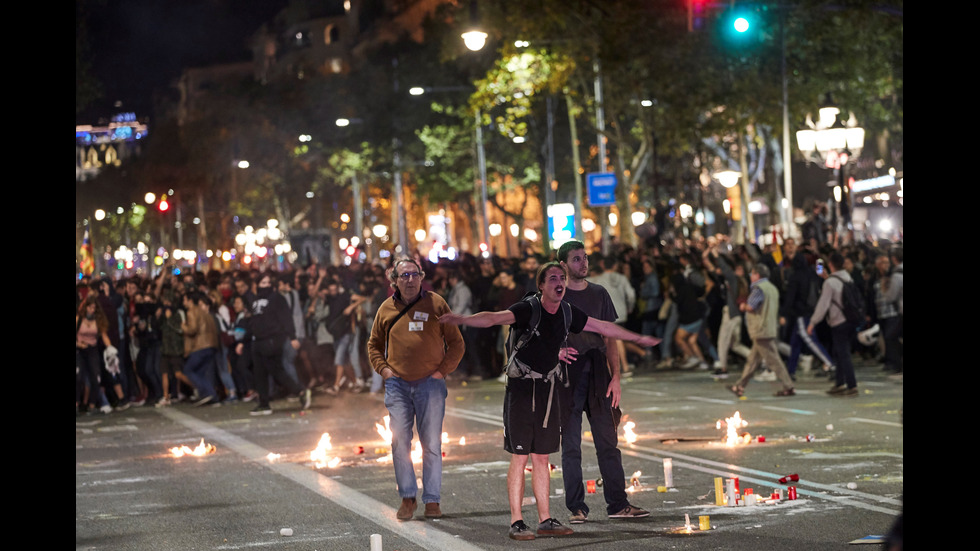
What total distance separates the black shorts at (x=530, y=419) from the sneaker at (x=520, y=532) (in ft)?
1.42

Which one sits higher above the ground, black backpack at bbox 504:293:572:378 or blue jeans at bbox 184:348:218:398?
black backpack at bbox 504:293:572:378

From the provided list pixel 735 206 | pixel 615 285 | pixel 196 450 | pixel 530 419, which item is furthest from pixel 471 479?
pixel 735 206

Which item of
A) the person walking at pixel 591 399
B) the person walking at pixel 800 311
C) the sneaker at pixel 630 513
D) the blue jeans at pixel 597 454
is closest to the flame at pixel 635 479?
the person walking at pixel 591 399

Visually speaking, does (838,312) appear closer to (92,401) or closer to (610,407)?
(610,407)

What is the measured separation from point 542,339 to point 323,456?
16.0 ft

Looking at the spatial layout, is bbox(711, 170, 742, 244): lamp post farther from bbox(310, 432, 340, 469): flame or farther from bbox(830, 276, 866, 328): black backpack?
bbox(310, 432, 340, 469): flame

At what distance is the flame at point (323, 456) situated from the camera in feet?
41.4

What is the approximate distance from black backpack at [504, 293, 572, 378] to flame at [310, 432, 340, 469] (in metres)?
3.99

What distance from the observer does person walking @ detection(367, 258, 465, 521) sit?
9.84 meters

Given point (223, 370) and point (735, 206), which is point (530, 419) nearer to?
point (223, 370)

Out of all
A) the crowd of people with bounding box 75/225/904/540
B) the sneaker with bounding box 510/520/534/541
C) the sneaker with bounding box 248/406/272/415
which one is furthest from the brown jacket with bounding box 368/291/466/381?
the sneaker with bounding box 248/406/272/415

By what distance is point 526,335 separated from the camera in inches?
347

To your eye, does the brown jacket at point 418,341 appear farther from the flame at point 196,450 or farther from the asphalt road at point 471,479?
the flame at point 196,450
